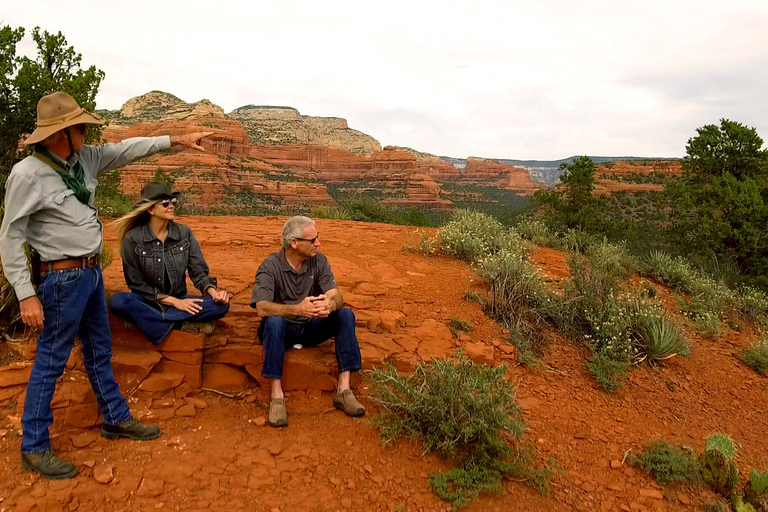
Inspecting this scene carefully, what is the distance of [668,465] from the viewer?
10.6 feet

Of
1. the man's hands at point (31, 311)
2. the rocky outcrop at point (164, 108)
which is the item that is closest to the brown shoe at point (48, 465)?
the man's hands at point (31, 311)

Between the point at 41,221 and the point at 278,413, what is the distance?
5.99 feet

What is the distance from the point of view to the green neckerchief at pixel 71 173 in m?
2.47

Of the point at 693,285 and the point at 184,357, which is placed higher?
the point at 184,357

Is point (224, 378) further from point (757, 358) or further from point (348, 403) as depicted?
point (757, 358)

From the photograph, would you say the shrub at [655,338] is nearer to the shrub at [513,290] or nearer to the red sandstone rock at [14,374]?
the shrub at [513,290]

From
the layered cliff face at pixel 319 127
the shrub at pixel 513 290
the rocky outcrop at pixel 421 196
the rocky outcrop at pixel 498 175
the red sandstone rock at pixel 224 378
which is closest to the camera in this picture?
the red sandstone rock at pixel 224 378

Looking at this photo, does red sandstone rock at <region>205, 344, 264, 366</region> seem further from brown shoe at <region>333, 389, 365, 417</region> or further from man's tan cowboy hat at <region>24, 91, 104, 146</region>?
man's tan cowboy hat at <region>24, 91, 104, 146</region>

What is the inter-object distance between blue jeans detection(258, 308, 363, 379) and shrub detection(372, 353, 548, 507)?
0.94ft

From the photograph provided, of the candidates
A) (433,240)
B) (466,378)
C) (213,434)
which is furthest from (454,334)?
(433,240)

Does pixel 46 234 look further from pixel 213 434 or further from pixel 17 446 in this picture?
pixel 213 434

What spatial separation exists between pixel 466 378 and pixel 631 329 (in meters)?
2.99

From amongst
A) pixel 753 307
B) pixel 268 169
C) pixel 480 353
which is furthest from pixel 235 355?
pixel 268 169

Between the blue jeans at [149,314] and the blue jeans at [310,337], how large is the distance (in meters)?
0.61
